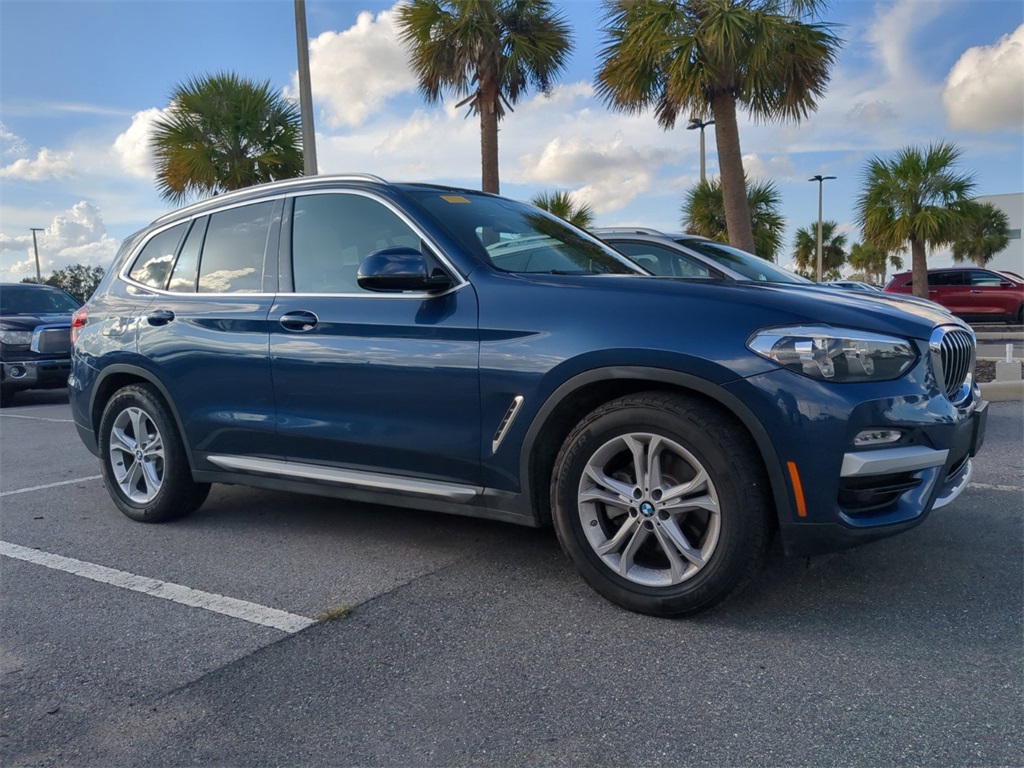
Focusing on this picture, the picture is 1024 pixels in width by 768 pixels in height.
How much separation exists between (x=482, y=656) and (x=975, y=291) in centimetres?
2120

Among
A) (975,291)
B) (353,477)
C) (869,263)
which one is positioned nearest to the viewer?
(353,477)

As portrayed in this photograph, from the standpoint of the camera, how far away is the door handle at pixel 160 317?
14.8 ft

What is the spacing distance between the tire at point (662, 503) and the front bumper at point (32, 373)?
10.1m

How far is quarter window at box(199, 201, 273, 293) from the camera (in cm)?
430

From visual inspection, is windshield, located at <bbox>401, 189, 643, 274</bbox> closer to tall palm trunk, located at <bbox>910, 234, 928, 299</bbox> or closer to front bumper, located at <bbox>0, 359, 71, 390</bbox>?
front bumper, located at <bbox>0, 359, 71, 390</bbox>

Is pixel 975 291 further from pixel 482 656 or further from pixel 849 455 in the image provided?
pixel 482 656

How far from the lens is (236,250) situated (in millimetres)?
4434

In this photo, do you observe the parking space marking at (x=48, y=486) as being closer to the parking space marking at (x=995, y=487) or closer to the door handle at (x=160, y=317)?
the door handle at (x=160, y=317)

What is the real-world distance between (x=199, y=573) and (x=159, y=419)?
3.60 feet

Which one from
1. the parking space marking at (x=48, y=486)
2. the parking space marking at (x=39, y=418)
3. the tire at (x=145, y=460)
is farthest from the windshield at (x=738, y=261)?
the parking space marking at (x=39, y=418)

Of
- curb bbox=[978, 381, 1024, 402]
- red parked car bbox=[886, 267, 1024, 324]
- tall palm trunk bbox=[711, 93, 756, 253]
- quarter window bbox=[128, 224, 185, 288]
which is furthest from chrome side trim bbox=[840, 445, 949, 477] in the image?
red parked car bbox=[886, 267, 1024, 324]

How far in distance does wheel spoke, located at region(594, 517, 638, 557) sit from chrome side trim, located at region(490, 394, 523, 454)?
1.82 ft

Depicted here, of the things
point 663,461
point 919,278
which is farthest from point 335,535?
point 919,278

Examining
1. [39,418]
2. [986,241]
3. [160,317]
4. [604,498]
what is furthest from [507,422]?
[986,241]
